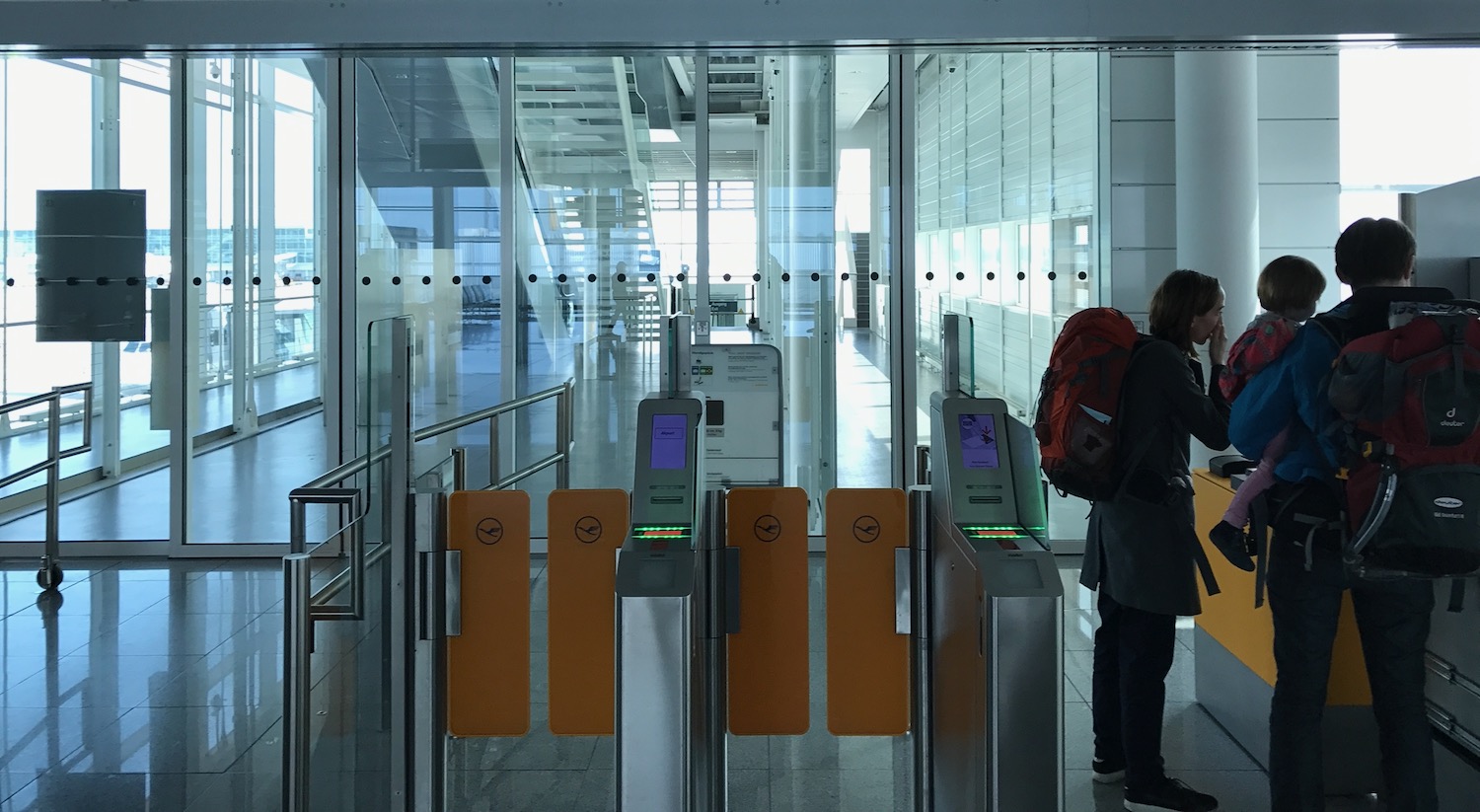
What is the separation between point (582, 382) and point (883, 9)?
4.79 metres

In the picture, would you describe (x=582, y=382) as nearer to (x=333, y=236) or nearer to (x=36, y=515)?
(x=333, y=236)

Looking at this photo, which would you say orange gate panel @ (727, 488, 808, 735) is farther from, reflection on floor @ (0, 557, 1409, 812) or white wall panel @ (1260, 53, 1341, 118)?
white wall panel @ (1260, 53, 1341, 118)

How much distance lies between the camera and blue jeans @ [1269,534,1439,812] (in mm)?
2961

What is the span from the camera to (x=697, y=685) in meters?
3.01

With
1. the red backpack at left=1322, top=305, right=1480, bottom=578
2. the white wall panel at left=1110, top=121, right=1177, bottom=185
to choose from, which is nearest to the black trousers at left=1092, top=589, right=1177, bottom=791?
the red backpack at left=1322, top=305, right=1480, bottom=578

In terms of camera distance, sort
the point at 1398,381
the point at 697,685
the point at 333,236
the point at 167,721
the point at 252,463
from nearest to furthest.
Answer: the point at 1398,381 → the point at 697,685 → the point at 167,721 → the point at 333,236 → the point at 252,463

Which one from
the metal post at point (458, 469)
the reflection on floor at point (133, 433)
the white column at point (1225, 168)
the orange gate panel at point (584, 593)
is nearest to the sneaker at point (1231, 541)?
the orange gate panel at point (584, 593)

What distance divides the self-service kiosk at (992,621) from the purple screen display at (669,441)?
0.69 metres

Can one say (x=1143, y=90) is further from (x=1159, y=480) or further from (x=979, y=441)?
(x=979, y=441)

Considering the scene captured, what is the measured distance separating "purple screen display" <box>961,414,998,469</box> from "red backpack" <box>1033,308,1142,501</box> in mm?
266

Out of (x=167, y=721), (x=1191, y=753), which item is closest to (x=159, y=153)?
(x=167, y=721)

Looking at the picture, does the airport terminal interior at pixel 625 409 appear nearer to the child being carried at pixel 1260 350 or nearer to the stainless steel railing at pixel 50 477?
the stainless steel railing at pixel 50 477

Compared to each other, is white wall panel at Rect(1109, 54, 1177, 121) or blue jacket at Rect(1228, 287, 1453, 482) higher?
white wall panel at Rect(1109, 54, 1177, 121)

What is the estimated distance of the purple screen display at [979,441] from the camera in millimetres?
3055
